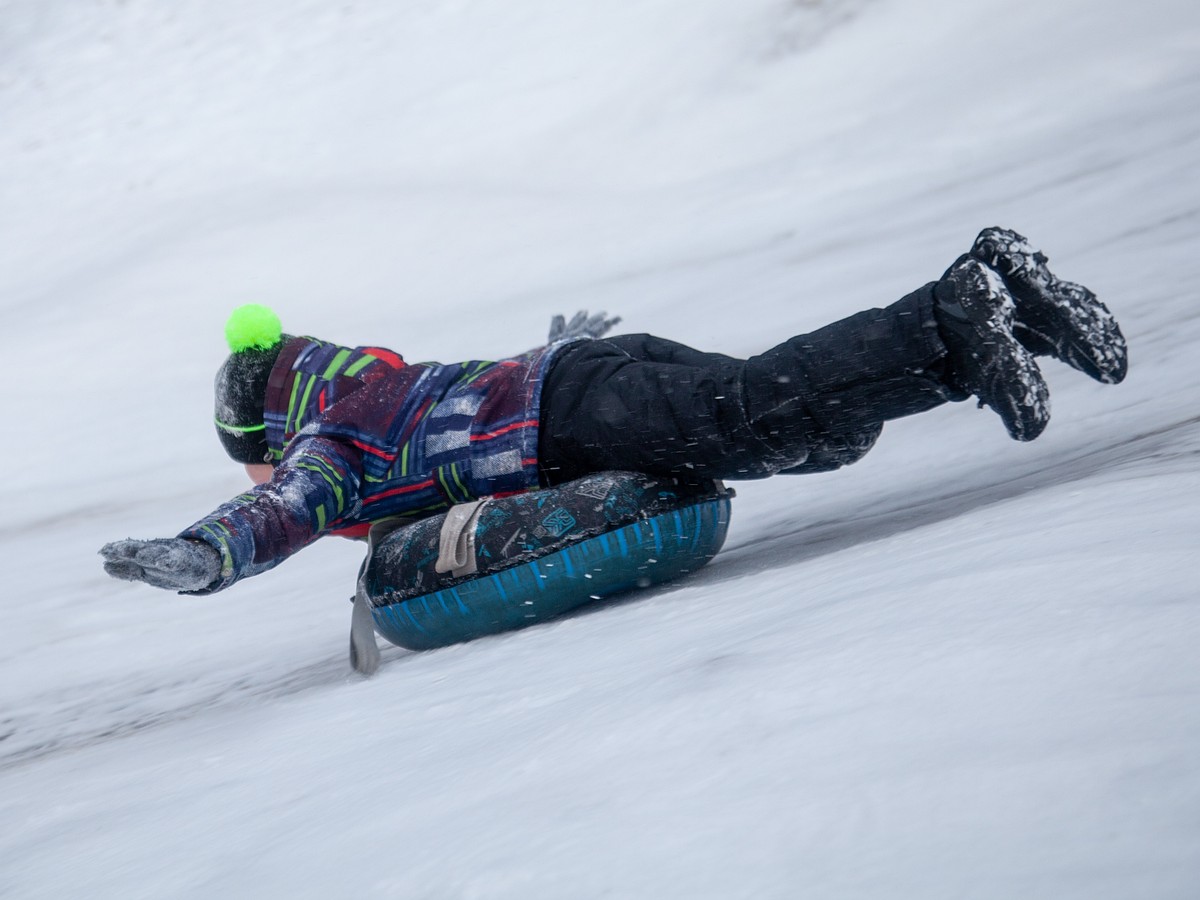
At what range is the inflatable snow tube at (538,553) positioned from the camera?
198 centimetres

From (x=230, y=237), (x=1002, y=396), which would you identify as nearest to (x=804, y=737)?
(x=1002, y=396)

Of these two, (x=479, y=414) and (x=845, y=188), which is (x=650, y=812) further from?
(x=845, y=188)

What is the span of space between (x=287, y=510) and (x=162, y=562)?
0.92ft

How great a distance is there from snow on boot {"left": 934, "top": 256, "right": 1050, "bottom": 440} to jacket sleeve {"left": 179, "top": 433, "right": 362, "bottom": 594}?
1.02m

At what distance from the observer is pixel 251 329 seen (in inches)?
92.8

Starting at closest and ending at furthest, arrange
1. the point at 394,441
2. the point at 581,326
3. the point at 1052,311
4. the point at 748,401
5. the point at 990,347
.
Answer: the point at 990,347 → the point at 1052,311 → the point at 748,401 → the point at 394,441 → the point at 581,326

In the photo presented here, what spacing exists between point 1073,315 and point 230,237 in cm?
684

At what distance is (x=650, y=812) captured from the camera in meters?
0.94

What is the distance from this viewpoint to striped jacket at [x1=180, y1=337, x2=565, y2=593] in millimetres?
2064

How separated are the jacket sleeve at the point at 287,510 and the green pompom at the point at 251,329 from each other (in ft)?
0.99

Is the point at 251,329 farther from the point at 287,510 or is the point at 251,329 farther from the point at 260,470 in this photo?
the point at 287,510

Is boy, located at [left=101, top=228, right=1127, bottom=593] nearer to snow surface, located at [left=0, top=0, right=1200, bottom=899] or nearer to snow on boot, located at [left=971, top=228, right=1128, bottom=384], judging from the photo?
snow on boot, located at [left=971, top=228, right=1128, bottom=384]

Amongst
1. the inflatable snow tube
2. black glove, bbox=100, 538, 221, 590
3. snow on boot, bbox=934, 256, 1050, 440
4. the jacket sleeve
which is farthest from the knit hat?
snow on boot, bbox=934, 256, 1050, 440

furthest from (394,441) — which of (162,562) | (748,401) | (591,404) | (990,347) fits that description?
(990,347)
